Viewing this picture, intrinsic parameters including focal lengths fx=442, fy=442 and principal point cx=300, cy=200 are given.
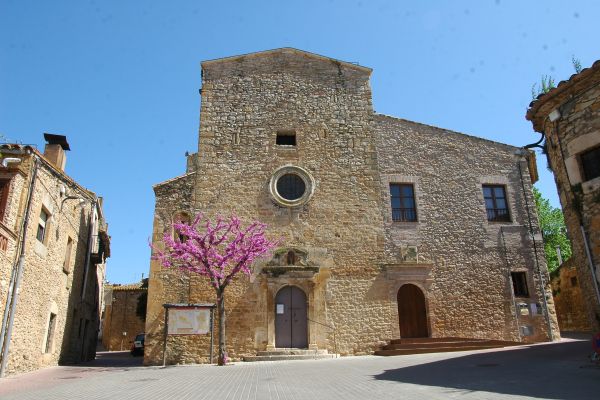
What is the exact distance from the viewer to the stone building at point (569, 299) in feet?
65.5

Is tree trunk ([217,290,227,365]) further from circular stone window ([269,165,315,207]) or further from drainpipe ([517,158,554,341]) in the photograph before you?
drainpipe ([517,158,554,341])

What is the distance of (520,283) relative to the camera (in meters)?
15.9

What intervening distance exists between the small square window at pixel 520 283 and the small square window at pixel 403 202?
163 inches

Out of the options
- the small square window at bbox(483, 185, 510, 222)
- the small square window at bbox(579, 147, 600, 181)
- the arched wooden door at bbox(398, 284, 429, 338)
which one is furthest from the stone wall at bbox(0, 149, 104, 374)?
the small square window at bbox(483, 185, 510, 222)

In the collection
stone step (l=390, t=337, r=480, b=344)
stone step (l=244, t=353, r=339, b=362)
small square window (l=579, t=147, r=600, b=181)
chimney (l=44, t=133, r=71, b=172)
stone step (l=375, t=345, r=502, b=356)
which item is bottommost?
stone step (l=244, t=353, r=339, b=362)

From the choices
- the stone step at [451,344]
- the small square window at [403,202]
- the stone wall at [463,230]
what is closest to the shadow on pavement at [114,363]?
the stone step at [451,344]

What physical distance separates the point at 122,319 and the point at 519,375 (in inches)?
1239

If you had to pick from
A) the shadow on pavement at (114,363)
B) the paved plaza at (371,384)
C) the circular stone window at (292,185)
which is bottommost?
the shadow on pavement at (114,363)

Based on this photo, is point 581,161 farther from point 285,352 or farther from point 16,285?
point 16,285

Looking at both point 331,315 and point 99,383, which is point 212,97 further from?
point 99,383

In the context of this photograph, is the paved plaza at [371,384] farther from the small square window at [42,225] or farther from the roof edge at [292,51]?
the roof edge at [292,51]

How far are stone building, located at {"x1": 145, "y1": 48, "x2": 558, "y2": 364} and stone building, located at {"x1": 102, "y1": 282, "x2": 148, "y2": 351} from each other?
20.9 m

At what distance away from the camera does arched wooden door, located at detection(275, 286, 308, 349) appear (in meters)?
14.1

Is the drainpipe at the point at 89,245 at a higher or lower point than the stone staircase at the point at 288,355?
higher
